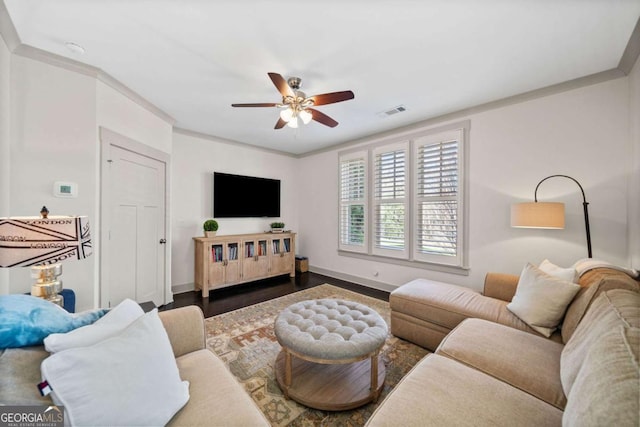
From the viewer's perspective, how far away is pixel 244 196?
4.45 meters

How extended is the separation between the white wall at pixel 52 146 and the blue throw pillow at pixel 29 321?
1.44 meters

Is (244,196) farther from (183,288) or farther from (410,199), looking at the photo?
(410,199)

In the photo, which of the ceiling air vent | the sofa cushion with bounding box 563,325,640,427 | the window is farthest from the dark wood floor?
the sofa cushion with bounding box 563,325,640,427

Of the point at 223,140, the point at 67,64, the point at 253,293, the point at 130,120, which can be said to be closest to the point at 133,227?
the point at 130,120

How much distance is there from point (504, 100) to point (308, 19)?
8.11ft

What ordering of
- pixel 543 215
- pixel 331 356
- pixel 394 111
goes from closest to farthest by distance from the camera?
1. pixel 331 356
2. pixel 543 215
3. pixel 394 111

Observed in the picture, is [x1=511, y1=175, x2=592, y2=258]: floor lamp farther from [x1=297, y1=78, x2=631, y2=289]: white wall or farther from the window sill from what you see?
the window sill

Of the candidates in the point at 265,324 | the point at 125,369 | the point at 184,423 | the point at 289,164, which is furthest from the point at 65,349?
the point at 289,164

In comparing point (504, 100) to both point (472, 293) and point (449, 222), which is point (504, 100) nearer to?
point (449, 222)

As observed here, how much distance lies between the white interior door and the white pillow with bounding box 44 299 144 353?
166cm

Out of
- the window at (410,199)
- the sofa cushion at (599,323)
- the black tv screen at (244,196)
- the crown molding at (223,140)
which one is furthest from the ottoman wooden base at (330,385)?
the crown molding at (223,140)

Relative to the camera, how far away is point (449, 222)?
10.5 feet

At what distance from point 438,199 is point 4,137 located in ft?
14.0

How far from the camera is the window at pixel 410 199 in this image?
3.17 m
